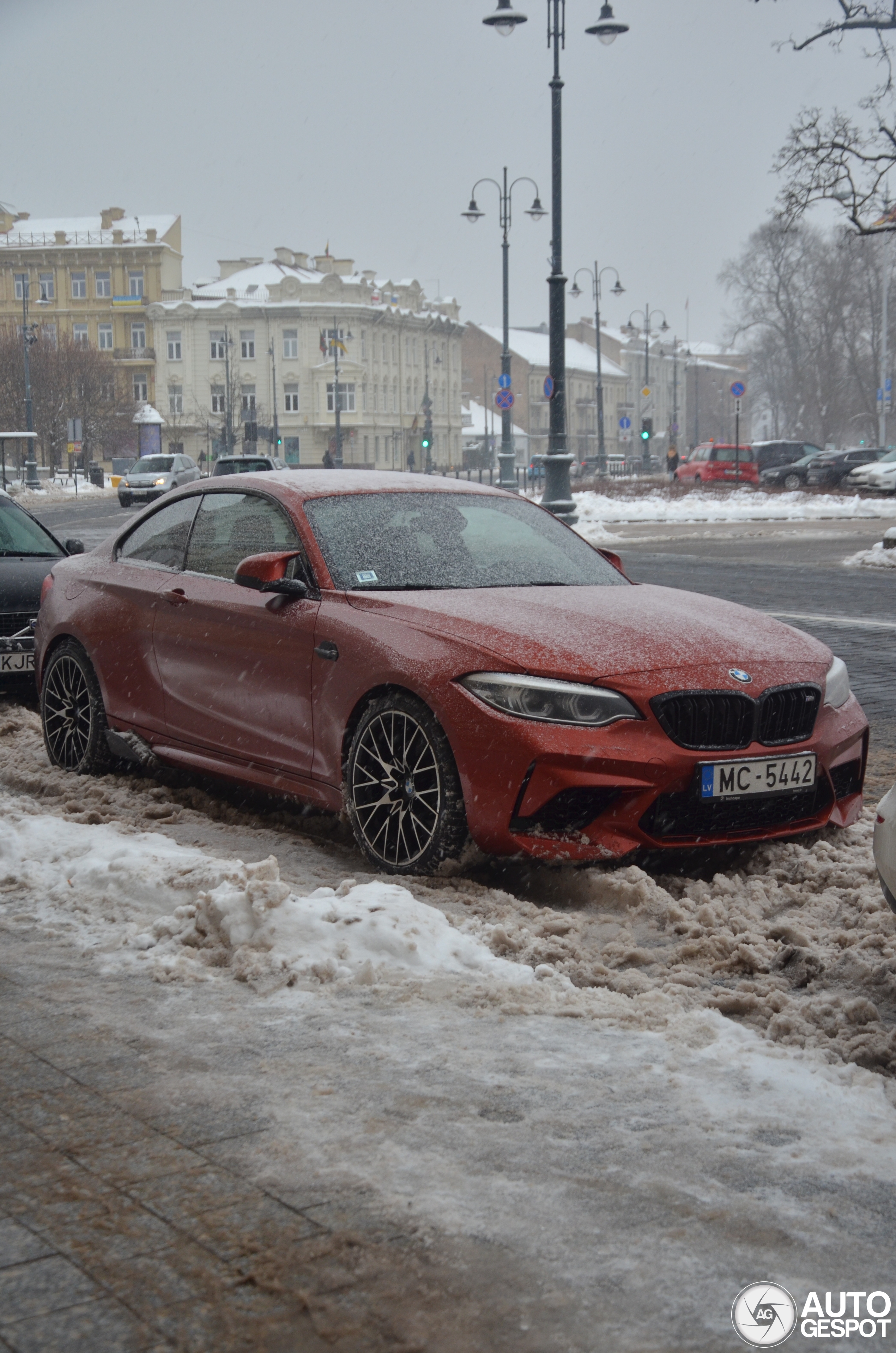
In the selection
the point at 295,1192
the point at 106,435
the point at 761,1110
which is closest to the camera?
the point at 295,1192

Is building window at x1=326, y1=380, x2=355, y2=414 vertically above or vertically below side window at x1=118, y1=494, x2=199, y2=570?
above

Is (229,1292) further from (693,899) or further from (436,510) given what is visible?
(436,510)

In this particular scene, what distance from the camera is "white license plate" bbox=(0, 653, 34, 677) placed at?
9039 mm

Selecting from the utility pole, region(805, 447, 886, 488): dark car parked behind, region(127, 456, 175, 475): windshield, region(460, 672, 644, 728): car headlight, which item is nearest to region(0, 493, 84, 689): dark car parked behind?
region(460, 672, 644, 728): car headlight

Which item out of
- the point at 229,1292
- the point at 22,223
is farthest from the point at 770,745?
the point at 22,223

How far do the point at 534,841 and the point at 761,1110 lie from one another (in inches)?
67.4

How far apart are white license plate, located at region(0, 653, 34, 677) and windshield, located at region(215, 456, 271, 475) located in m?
21.2

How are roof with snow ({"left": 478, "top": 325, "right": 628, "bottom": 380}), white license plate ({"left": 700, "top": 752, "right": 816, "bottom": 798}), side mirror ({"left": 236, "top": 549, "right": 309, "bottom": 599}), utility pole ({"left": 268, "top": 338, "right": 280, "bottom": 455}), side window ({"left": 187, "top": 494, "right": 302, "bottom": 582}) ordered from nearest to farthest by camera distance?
1. white license plate ({"left": 700, "top": 752, "right": 816, "bottom": 798})
2. side mirror ({"left": 236, "top": 549, "right": 309, "bottom": 599})
3. side window ({"left": 187, "top": 494, "right": 302, "bottom": 582})
4. utility pole ({"left": 268, "top": 338, "right": 280, "bottom": 455})
5. roof with snow ({"left": 478, "top": 325, "right": 628, "bottom": 380})

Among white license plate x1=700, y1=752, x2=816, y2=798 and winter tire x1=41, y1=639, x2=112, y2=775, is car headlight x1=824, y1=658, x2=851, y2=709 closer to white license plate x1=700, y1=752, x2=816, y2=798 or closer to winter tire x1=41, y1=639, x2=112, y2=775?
white license plate x1=700, y1=752, x2=816, y2=798

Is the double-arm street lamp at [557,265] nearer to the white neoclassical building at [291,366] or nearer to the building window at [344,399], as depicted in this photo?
the white neoclassical building at [291,366]

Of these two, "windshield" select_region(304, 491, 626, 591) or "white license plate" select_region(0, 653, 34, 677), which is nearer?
"windshield" select_region(304, 491, 626, 591)

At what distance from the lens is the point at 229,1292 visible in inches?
98.3

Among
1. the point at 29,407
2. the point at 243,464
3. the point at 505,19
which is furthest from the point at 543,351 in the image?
the point at 505,19

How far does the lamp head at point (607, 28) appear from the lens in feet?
87.8
